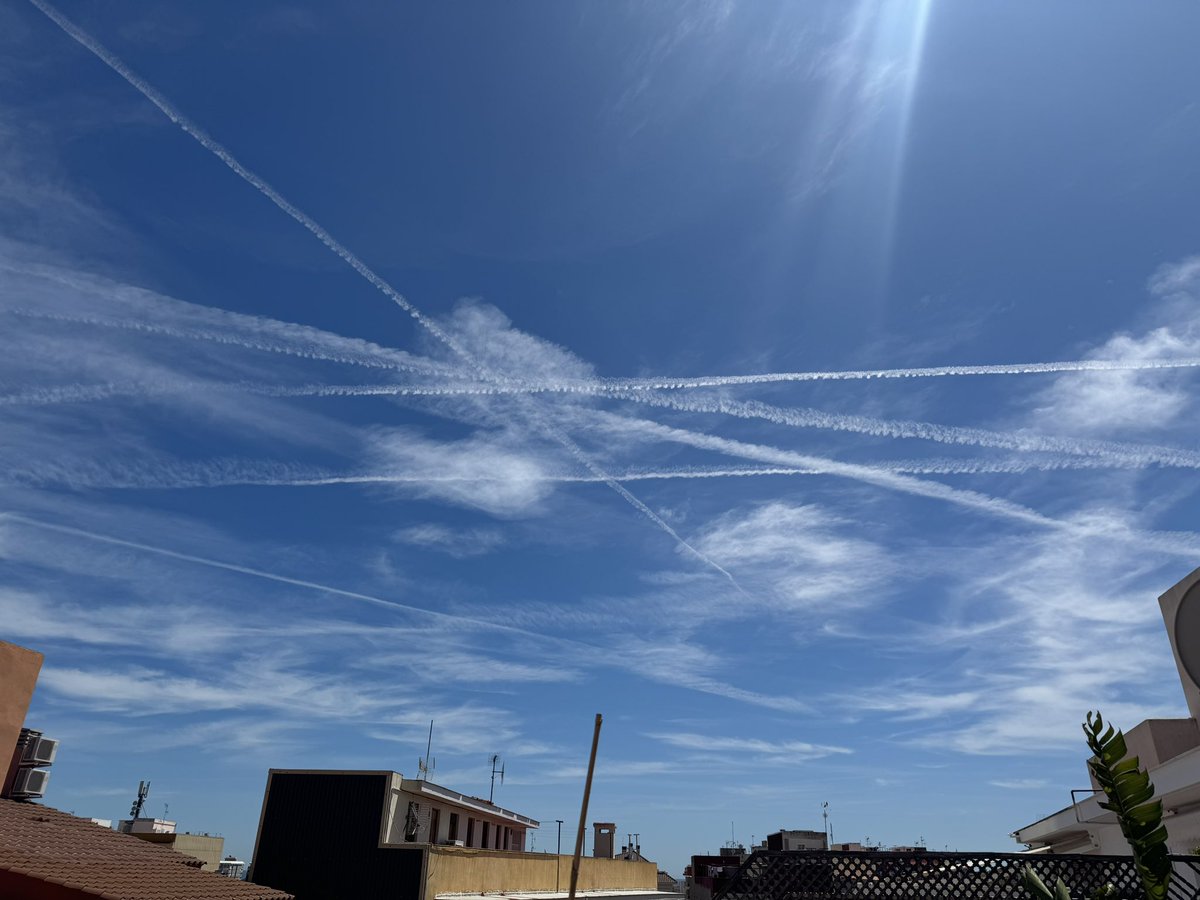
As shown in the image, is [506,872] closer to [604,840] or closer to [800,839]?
[604,840]

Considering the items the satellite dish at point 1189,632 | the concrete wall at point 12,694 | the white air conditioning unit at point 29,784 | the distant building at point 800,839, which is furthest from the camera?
the distant building at point 800,839

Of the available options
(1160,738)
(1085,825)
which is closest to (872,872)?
(1160,738)

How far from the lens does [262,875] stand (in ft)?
104

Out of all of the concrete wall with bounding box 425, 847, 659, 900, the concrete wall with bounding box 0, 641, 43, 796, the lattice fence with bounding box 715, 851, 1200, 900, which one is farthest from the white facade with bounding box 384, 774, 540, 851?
the lattice fence with bounding box 715, 851, 1200, 900

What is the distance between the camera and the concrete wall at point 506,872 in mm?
29953

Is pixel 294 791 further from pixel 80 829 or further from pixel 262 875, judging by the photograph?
pixel 80 829

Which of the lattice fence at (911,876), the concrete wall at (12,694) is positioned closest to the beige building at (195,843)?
the concrete wall at (12,694)

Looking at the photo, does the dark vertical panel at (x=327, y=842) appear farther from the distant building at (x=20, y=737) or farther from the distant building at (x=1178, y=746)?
the distant building at (x=1178, y=746)

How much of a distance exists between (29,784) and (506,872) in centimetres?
1976

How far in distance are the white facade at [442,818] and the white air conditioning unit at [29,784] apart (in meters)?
13.0

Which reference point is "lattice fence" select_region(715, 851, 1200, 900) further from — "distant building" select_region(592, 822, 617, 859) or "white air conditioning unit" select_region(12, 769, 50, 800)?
"distant building" select_region(592, 822, 617, 859)

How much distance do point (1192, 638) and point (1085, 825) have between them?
349 inches

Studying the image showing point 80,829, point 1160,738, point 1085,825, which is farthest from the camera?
point 1085,825

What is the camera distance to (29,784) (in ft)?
67.6
